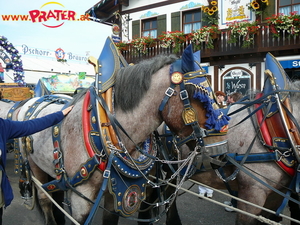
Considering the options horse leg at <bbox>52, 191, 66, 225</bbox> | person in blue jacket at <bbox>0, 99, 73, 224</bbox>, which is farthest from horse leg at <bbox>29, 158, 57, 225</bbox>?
person in blue jacket at <bbox>0, 99, 73, 224</bbox>

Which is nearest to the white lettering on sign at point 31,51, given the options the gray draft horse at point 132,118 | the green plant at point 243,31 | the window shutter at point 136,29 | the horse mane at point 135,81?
the window shutter at point 136,29

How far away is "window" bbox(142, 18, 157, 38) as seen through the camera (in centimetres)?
1163

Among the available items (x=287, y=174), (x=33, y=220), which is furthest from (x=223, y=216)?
(x=33, y=220)

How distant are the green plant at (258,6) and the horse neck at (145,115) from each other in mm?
8455

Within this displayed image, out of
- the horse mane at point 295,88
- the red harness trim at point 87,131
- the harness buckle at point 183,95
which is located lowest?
the red harness trim at point 87,131

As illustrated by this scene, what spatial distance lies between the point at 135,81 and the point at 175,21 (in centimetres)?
976

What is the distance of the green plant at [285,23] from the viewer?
26.6ft

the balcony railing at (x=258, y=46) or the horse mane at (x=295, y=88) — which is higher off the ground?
the balcony railing at (x=258, y=46)

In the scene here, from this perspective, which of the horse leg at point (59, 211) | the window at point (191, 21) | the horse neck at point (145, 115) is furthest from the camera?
the window at point (191, 21)

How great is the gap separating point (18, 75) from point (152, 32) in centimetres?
571

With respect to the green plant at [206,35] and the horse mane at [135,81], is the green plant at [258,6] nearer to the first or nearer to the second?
the green plant at [206,35]

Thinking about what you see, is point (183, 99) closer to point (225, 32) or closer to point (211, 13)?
point (225, 32)

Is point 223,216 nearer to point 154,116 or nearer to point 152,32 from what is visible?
point 154,116

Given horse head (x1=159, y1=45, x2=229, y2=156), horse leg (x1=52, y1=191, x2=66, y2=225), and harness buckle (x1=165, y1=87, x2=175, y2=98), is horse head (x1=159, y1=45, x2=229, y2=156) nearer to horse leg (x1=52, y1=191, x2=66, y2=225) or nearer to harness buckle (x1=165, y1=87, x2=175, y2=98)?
harness buckle (x1=165, y1=87, x2=175, y2=98)
